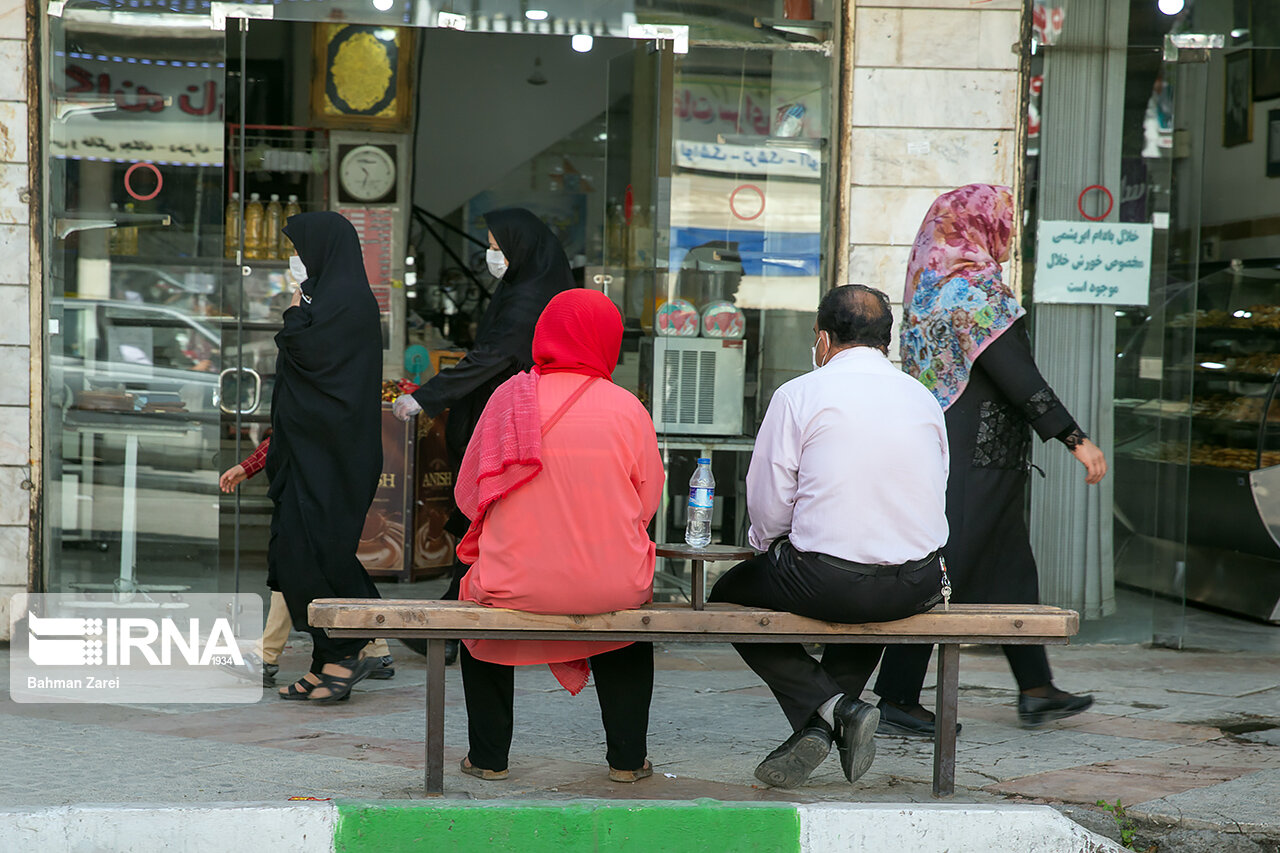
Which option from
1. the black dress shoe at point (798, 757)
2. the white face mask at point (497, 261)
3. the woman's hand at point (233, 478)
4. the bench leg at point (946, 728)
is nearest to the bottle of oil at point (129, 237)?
the woman's hand at point (233, 478)

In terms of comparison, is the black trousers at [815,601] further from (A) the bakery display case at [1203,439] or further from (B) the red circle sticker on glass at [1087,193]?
(B) the red circle sticker on glass at [1087,193]

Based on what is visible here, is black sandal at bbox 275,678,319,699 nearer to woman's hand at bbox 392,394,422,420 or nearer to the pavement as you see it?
the pavement

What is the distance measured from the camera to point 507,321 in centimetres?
542

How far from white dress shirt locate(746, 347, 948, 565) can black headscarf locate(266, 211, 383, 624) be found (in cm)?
184

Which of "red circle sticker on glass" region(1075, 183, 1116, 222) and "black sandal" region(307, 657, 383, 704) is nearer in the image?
"black sandal" region(307, 657, 383, 704)

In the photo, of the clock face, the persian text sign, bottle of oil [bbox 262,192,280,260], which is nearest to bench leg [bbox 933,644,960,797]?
the persian text sign

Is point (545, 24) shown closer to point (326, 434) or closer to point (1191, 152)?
point (326, 434)

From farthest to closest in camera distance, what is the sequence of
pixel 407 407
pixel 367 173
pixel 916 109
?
pixel 367 173 < pixel 916 109 < pixel 407 407

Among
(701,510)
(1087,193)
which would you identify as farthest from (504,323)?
(1087,193)

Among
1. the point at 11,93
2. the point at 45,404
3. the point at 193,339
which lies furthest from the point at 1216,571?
the point at 11,93

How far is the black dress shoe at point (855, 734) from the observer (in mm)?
3746

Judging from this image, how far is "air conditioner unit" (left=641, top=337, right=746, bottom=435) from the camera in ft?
21.4

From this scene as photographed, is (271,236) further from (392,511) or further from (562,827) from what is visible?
(562,827)

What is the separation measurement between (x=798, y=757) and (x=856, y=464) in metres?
0.86
